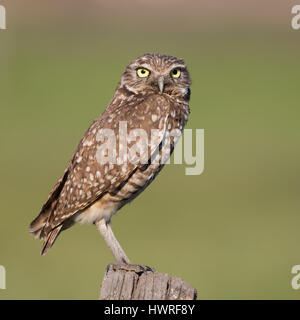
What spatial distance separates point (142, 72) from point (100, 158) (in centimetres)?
73

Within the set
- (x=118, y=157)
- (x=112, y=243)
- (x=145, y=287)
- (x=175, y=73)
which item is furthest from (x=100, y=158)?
(x=145, y=287)

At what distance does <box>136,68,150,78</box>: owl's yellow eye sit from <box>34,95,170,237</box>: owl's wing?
0.87 feet

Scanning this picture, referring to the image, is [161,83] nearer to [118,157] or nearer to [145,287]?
[118,157]

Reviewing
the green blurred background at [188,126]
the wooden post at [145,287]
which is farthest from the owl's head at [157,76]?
the green blurred background at [188,126]

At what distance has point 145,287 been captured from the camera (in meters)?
4.21

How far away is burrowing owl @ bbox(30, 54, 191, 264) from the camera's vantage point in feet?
18.5

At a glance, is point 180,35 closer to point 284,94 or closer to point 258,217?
point 284,94

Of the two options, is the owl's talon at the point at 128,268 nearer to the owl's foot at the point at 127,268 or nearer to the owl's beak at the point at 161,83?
the owl's foot at the point at 127,268

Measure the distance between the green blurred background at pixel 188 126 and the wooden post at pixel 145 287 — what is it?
5.47 meters

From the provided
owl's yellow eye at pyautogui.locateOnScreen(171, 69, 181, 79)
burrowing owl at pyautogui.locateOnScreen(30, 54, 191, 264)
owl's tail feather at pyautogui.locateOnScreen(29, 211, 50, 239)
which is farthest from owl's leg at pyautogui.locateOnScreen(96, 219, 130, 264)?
owl's yellow eye at pyautogui.locateOnScreen(171, 69, 181, 79)

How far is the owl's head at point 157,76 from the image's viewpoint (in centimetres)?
579

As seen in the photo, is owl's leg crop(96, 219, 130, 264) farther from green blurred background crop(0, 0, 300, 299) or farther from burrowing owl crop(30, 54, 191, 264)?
green blurred background crop(0, 0, 300, 299)

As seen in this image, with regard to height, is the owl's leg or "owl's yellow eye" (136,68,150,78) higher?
"owl's yellow eye" (136,68,150,78)

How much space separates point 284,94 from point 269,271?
13.3 meters
